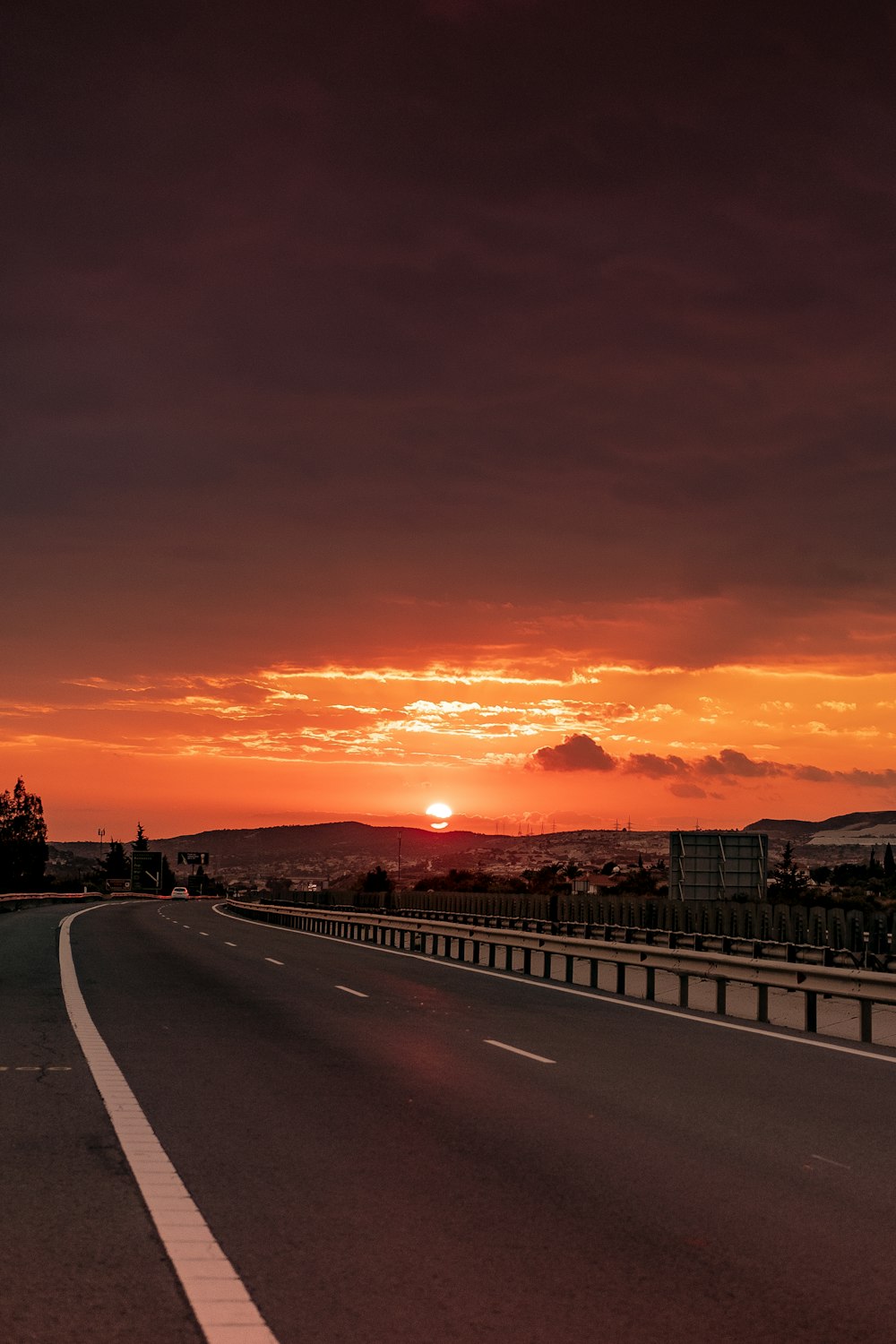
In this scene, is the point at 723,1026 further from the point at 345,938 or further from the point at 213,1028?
the point at 345,938

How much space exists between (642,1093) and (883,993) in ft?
19.3

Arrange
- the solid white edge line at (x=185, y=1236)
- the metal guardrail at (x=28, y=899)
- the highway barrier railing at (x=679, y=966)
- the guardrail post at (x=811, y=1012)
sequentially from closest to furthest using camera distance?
1. the solid white edge line at (x=185, y=1236)
2. the highway barrier railing at (x=679, y=966)
3. the guardrail post at (x=811, y=1012)
4. the metal guardrail at (x=28, y=899)

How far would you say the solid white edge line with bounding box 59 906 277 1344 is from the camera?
5713mm

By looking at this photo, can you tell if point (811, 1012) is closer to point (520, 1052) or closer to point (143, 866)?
point (520, 1052)

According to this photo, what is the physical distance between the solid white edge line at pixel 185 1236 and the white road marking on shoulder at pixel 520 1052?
4.30m

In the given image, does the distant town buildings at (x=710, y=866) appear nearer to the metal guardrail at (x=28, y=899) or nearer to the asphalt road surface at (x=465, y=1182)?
the metal guardrail at (x=28, y=899)

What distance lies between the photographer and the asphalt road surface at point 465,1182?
19.5ft

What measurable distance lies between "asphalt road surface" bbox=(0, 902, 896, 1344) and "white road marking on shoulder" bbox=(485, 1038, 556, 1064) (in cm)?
9

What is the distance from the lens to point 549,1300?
6.10m

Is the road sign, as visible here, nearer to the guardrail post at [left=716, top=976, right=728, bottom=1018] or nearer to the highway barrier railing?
the highway barrier railing

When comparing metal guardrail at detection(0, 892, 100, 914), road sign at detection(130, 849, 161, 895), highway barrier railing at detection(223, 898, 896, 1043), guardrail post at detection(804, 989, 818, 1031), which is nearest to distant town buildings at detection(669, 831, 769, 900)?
highway barrier railing at detection(223, 898, 896, 1043)

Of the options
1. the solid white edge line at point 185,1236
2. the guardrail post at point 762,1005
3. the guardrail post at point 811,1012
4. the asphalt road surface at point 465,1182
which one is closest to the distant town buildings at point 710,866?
the guardrail post at point 762,1005

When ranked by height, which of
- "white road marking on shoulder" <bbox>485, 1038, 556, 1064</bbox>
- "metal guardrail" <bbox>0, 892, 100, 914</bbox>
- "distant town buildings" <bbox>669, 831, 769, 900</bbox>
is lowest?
"white road marking on shoulder" <bbox>485, 1038, 556, 1064</bbox>

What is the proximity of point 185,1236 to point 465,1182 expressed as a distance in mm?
2009
